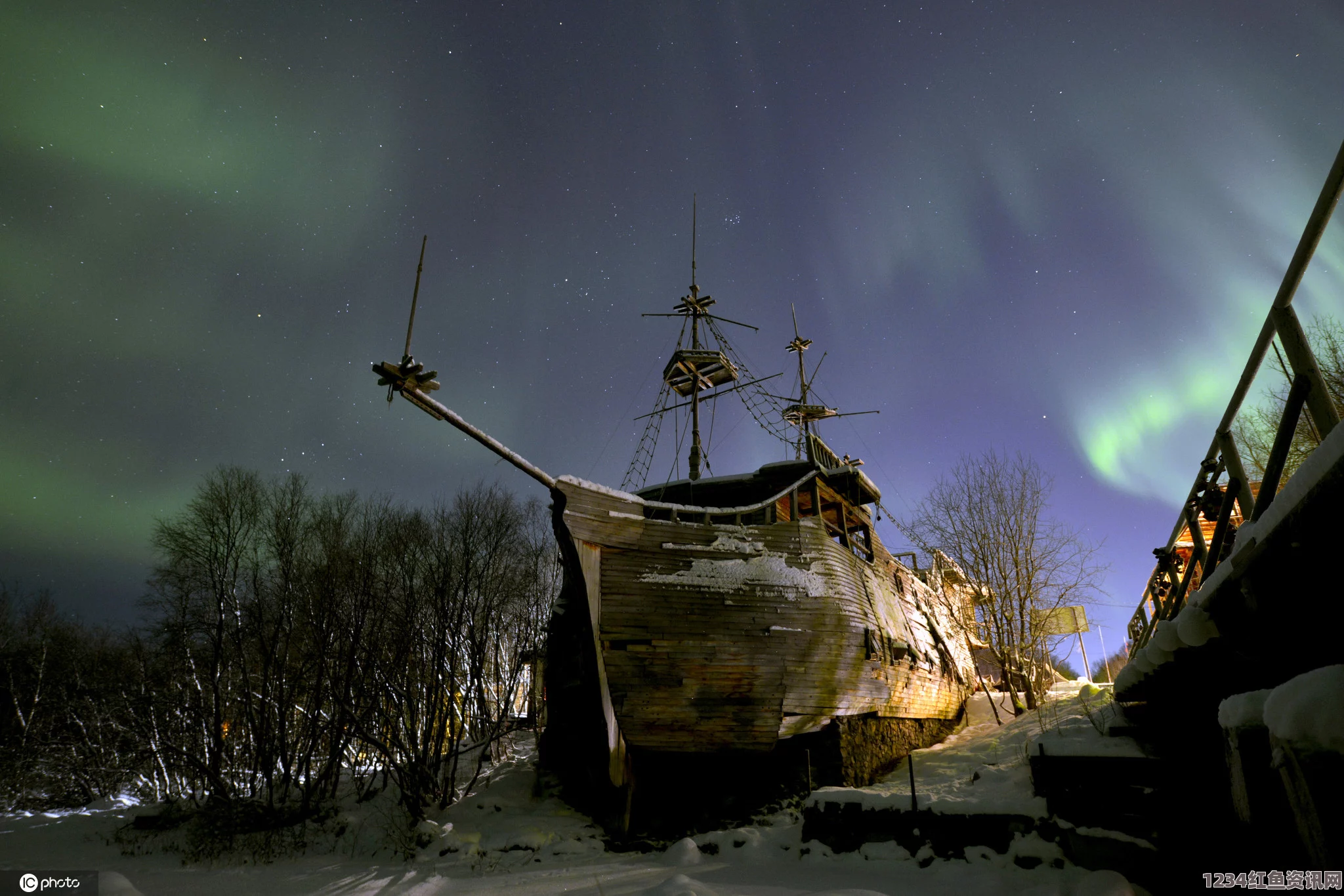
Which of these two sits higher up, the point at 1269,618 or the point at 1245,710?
the point at 1269,618

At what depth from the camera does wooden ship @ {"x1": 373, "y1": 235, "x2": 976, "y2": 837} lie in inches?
408

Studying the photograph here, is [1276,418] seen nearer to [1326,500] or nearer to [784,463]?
[784,463]

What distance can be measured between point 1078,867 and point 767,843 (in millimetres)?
4360

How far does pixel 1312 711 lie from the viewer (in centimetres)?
273

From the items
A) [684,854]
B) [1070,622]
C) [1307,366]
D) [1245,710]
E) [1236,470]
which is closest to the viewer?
[1307,366]

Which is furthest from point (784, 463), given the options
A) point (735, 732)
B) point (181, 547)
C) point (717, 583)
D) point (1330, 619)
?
point (181, 547)

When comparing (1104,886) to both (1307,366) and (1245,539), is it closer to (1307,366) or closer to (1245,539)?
(1245,539)

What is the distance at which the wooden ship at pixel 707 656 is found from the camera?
10.4 meters

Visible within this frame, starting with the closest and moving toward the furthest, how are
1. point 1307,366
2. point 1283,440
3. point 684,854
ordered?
1. point 1307,366
2. point 1283,440
3. point 684,854

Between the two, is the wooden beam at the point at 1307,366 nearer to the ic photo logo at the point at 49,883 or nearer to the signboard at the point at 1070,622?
the ic photo logo at the point at 49,883

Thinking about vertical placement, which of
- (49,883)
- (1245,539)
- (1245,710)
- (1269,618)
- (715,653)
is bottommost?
(49,883)

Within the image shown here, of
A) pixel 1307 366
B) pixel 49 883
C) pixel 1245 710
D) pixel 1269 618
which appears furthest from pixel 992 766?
pixel 49 883

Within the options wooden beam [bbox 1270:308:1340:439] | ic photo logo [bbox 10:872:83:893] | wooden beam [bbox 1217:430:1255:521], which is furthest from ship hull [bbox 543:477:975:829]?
wooden beam [bbox 1270:308:1340:439]

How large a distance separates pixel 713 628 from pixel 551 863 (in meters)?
4.93
